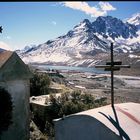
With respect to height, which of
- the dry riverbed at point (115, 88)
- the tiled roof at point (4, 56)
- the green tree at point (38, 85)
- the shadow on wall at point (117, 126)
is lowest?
the dry riverbed at point (115, 88)

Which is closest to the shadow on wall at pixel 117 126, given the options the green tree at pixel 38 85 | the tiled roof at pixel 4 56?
the tiled roof at pixel 4 56

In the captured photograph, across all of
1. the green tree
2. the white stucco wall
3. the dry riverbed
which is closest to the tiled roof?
the white stucco wall

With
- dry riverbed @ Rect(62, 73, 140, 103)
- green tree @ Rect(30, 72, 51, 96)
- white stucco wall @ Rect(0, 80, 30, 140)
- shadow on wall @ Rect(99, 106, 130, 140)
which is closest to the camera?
shadow on wall @ Rect(99, 106, 130, 140)

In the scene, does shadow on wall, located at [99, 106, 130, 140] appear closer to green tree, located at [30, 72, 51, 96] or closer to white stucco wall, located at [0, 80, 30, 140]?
white stucco wall, located at [0, 80, 30, 140]

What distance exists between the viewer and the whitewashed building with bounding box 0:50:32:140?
17.3 metres

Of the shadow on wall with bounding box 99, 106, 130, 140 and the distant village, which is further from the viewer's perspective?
the distant village

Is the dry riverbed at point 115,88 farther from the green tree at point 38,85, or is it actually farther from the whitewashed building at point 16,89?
the whitewashed building at point 16,89

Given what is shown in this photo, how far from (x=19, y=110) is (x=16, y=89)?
57.1 inches

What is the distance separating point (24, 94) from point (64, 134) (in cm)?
694

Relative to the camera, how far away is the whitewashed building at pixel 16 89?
56.9 feet

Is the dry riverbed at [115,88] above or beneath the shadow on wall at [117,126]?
→ beneath

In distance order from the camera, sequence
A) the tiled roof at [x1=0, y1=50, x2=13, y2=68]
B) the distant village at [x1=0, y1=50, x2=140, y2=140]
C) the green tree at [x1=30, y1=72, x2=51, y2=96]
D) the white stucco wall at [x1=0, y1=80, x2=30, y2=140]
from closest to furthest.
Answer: the distant village at [x1=0, y1=50, x2=140, y2=140], the tiled roof at [x1=0, y1=50, x2=13, y2=68], the white stucco wall at [x1=0, y1=80, x2=30, y2=140], the green tree at [x1=30, y1=72, x2=51, y2=96]

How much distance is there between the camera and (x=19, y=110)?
62.1 ft

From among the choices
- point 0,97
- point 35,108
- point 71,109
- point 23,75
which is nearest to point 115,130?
point 0,97
